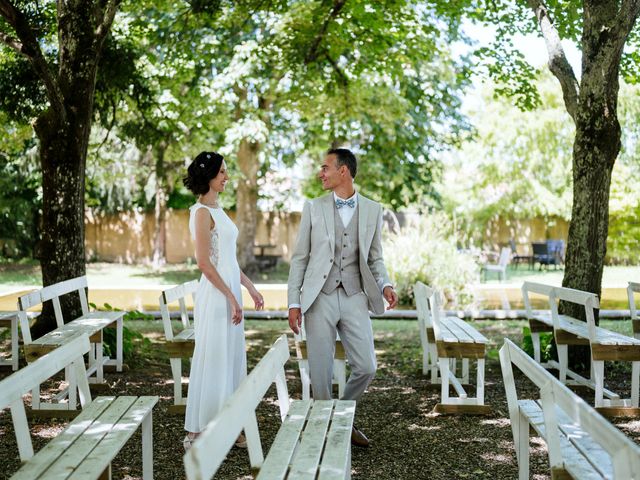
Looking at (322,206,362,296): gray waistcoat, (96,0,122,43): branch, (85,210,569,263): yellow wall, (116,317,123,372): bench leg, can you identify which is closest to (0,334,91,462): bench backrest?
(322,206,362,296): gray waistcoat

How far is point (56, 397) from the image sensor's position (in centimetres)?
710

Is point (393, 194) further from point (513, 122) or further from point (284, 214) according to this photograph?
point (513, 122)

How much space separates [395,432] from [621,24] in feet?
15.5

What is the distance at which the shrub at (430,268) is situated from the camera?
48.2ft

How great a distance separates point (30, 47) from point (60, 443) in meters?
5.51

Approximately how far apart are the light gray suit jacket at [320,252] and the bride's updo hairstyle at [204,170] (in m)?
0.70

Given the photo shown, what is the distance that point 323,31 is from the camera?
537 inches

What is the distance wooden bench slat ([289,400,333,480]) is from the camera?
11.7 feet

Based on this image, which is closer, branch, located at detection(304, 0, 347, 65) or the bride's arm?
the bride's arm

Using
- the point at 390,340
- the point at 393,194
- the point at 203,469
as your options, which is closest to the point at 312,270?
the point at 203,469

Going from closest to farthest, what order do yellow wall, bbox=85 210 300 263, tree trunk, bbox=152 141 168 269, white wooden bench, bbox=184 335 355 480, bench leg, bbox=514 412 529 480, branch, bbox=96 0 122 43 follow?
white wooden bench, bbox=184 335 355 480
bench leg, bbox=514 412 529 480
branch, bbox=96 0 122 43
tree trunk, bbox=152 141 168 269
yellow wall, bbox=85 210 300 263

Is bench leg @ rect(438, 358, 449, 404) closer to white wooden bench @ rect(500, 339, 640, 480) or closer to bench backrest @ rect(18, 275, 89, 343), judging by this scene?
white wooden bench @ rect(500, 339, 640, 480)

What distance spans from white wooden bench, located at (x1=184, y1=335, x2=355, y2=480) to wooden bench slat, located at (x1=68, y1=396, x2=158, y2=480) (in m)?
0.67

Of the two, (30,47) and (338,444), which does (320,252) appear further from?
(30,47)
